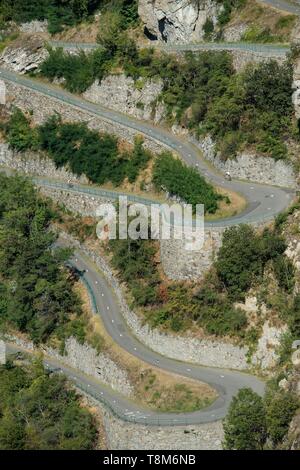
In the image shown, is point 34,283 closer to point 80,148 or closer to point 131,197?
point 131,197

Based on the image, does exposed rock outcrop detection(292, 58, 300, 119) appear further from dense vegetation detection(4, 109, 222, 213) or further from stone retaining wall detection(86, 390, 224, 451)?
stone retaining wall detection(86, 390, 224, 451)

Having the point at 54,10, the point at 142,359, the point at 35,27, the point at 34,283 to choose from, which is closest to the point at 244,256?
the point at 142,359

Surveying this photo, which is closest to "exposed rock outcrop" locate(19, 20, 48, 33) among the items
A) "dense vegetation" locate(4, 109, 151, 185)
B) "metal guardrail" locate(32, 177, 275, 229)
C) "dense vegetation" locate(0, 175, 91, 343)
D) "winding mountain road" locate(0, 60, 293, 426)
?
"dense vegetation" locate(4, 109, 151, 185)

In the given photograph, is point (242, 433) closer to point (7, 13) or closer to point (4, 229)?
point (4, 229)

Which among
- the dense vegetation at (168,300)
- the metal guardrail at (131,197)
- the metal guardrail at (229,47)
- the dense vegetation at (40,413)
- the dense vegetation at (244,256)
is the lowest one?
the dense vegetation at (40,413)

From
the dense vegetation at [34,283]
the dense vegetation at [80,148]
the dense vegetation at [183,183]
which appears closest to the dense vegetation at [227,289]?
the dense vegetation at [183,183]

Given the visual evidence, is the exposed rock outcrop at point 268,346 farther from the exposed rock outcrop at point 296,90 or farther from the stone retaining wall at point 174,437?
the exposed rock outcrop at point 296,90
